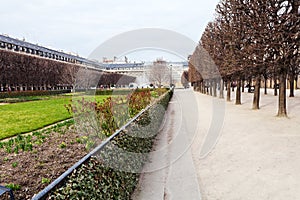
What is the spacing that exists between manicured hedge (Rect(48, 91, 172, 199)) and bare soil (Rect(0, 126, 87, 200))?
0.95m

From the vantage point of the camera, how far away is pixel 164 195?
361cm

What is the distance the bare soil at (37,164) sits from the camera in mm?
3075

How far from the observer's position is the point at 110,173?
8.82 ft

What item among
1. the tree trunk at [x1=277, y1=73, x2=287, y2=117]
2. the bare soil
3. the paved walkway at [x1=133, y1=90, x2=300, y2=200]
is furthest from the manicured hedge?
the tree trunk at [x1=277, y1=73, x2=287, y2=117]

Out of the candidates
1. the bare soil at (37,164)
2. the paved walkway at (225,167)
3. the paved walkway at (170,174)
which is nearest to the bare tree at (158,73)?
the paved walkway at (225,167)

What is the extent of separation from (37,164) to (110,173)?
1.84 m

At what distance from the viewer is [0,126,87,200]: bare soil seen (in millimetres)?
3075

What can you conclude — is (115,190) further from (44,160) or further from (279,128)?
(279,128)

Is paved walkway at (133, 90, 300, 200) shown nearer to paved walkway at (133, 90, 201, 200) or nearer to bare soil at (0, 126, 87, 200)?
paved walkway at (133, 90, 201, 200)

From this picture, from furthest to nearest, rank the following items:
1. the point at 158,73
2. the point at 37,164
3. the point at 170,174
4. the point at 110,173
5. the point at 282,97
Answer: the point at 158,73, the point at 282,97, the point at 170,174, the point at 37,164, the point at 110,173

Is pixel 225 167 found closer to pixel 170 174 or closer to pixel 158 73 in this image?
pixel 170 174

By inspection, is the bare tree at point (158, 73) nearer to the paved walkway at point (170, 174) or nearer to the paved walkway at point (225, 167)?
the paved walkway at point (225, 167)

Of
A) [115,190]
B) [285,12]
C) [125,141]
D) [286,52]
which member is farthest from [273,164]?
[285,12]

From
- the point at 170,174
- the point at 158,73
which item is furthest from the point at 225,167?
the point at 158,73
